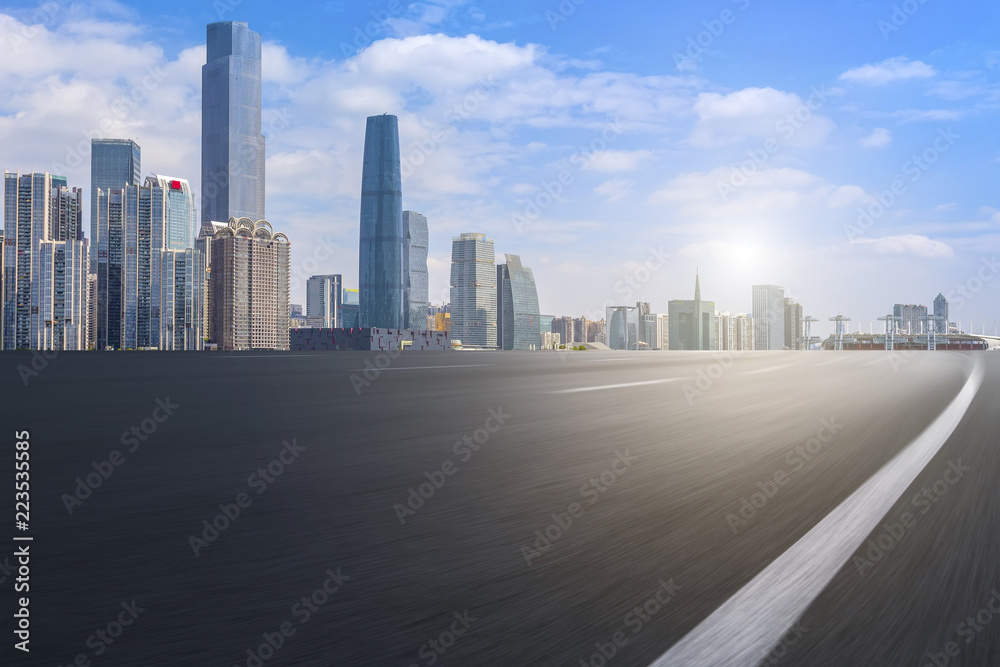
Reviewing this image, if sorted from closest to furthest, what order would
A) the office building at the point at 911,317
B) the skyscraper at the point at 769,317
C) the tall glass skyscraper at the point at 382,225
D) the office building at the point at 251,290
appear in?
the office building at the point at 251,290 → the skyscraper at the point at 769,317 → the office building at the point at 911,317 → the tall glass skyscraper at the point at 382,225

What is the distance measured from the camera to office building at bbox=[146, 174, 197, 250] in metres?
150

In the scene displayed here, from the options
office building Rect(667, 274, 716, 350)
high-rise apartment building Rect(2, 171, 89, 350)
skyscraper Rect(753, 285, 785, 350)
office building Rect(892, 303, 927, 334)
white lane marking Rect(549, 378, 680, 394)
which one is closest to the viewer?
white lane marking Rect(549, 378, 680, 394)

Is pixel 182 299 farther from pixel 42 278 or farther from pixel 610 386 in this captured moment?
pixel 610 386

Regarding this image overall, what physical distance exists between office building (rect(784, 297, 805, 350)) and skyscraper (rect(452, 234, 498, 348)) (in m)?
62.2

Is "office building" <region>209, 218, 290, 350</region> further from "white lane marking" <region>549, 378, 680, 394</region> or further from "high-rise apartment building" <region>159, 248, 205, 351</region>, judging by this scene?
"white lane marking" <region>549, 378, 680, 394</region>

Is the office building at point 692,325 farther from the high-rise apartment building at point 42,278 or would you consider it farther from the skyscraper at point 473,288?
the high-rise apartment building at point 42,278

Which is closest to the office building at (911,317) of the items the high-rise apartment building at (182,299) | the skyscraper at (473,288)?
the skyscraper at (473,288)

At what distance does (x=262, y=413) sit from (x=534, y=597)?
496 cm

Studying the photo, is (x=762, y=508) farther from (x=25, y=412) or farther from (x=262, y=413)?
(x=25, y=412)

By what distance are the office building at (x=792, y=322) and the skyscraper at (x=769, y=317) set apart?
1.02 metres

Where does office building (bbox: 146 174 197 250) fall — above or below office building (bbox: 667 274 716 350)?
above

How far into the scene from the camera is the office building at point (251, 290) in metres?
110

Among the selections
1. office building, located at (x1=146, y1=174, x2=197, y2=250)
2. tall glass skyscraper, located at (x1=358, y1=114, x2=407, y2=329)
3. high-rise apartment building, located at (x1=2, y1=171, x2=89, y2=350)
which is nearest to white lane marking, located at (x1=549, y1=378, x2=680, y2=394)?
high-rise apartment building, located at (x1=2, y1=171, x2=89, y2=350)

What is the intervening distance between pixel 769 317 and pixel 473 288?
65.0 metres
